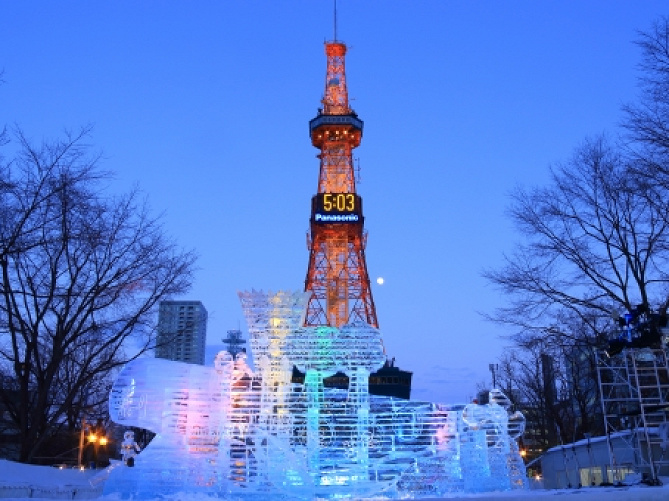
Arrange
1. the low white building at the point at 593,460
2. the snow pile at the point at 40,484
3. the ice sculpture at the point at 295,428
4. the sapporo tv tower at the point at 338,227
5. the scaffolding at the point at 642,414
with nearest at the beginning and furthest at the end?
the ice sculpture at the point at 295,428 < the snow pile at the point at 40,484 < the scaffolding at the point at 642,414 < the low white building at the point at 593,460 < the sapporo tv tower at the point at 338,227

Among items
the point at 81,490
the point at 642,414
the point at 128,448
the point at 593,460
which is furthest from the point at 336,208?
the point at 81,490

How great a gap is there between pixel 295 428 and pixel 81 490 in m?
4.52

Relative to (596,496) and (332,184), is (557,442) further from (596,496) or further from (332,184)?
(332,184)

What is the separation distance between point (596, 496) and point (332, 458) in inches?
171

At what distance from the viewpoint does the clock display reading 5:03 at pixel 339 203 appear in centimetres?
5334

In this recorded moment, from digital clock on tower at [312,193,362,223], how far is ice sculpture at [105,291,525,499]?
41.8m

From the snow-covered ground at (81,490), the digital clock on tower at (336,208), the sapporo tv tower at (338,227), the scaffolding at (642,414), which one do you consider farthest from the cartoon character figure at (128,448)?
the digital clock on tower at (336,208)

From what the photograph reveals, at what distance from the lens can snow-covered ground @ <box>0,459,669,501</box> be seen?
8.76m

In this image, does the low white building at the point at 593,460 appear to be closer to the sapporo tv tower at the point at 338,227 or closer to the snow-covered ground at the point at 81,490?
the snow-covered ground at the point at 81,490

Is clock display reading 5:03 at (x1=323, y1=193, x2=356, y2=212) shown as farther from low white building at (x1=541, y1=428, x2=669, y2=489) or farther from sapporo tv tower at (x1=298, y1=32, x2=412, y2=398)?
low white building at (x1=541, y1=428, x2=669, y2=489)

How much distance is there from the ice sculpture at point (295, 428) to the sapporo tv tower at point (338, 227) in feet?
121

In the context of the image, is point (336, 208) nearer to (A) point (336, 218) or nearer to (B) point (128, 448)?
(A) point (336, 218)

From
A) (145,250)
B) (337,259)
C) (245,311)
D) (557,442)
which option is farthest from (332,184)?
(245,311)

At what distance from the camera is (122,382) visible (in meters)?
10.6
